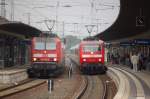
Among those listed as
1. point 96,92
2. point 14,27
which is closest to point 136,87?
point 96,92

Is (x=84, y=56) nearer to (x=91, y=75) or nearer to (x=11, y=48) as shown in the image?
(x=91, y=75)

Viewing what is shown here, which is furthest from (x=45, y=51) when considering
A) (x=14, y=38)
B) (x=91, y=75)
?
(x=14, y=38)

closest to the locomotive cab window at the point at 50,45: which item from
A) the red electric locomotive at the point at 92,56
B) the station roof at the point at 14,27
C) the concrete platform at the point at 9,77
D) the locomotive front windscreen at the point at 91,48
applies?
the station roof at the point at 14,27

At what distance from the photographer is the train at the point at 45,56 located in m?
33.6

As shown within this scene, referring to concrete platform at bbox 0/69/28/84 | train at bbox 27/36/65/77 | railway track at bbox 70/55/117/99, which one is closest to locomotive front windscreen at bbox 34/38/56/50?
train at bbox 27/36/65/77

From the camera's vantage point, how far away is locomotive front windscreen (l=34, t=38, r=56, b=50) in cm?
3469

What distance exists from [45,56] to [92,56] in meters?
5.70

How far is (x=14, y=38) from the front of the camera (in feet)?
151

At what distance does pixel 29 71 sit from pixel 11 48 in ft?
42.3

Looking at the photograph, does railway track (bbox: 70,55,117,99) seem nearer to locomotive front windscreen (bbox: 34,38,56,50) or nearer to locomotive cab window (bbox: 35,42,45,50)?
locomotive front windscreen (bbox: 34,38,56,50)

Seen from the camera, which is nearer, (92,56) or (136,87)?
(136,87)

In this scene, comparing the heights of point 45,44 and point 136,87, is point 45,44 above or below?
above

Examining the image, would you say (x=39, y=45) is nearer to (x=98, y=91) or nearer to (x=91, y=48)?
(x=91, y=48)

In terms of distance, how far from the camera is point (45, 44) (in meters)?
34.8
